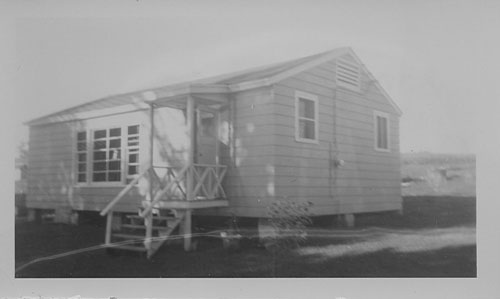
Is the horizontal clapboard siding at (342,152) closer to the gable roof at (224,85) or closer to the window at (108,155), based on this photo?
the gable roof at (224,85)

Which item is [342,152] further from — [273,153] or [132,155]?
[132,155]

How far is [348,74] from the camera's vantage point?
285 inches

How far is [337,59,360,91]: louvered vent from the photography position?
7195 millimetres

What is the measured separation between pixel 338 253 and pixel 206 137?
1.88 meters

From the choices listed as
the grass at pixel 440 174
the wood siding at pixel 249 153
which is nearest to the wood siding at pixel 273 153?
the wood siding at pixel 249 153

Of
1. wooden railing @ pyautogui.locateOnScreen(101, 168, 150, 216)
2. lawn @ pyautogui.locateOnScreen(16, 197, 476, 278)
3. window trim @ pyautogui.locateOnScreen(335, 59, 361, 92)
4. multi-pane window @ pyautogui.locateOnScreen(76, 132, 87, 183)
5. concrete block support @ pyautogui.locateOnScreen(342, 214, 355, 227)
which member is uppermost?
window trim @ pyautogui.locateOnScreen(335, 59, 361, 92)

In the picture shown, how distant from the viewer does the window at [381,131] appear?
23.7 feet

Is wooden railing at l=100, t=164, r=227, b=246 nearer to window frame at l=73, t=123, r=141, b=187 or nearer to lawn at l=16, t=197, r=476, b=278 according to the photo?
window frame at l=73, t=123, r=141, b=187

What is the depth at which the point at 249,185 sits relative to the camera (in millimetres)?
7086

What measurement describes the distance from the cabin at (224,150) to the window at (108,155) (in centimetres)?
1

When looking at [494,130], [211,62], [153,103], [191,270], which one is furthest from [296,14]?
[191,270]

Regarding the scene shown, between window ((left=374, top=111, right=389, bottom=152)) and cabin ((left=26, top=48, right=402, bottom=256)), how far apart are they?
0.04ft

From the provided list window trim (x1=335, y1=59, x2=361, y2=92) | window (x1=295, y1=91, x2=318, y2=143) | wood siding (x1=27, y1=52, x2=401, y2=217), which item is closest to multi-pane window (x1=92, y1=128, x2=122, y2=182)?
wood siding (x1=27, y1=52, x2=401, y2=217)

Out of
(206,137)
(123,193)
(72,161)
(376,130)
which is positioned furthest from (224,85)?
(72,161)
